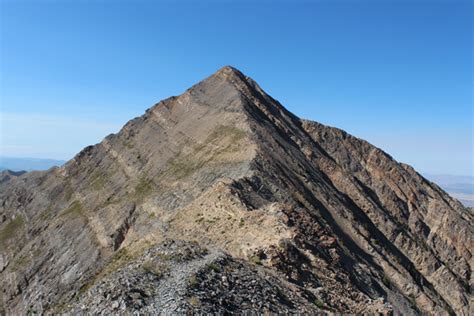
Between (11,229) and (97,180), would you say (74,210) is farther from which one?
(11,229)

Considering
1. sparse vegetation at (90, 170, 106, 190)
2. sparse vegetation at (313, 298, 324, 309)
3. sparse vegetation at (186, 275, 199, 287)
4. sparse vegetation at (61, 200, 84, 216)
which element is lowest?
sparse vegetation at (61, 200, 84, 216)

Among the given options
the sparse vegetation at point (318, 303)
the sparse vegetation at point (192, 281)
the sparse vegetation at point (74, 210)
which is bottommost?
the sparse vegetation at point (74, 210)

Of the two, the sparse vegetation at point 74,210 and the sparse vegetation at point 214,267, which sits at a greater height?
the sparse vegetation at point 214,267

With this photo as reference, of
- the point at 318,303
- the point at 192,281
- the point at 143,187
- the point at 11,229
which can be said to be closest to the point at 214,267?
the point at 192,281

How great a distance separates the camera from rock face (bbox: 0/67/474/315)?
23000mm

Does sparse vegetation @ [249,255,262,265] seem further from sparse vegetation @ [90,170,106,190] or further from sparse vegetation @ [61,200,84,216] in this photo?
sparse vegetation @ [90,170,106,190]

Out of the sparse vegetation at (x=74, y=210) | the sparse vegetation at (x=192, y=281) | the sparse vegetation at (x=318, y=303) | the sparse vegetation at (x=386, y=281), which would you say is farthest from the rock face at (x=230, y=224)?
the sparse vegetation at (x=386, y=281)

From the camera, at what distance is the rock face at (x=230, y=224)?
23000mm

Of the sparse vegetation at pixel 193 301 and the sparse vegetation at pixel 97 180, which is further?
the sparse vegetation at pixel 97 180

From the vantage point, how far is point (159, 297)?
19.1 m

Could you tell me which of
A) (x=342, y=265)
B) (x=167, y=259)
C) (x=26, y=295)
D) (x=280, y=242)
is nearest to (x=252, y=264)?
(x=280, y=242)

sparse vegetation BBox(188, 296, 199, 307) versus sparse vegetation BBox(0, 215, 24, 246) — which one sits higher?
sparse vegetation BBox(188, 296, 199, 307)

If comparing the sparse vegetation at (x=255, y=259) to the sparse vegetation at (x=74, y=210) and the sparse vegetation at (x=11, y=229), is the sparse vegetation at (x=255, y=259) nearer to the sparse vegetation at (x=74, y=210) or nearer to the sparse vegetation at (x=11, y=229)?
the sparse vegetation at (x=74, y=210)

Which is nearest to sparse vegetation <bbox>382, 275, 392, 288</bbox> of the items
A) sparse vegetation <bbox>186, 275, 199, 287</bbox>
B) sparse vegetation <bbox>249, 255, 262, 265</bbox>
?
sparse vegetation <bbox>249, 255, 262, 265</bbox>
